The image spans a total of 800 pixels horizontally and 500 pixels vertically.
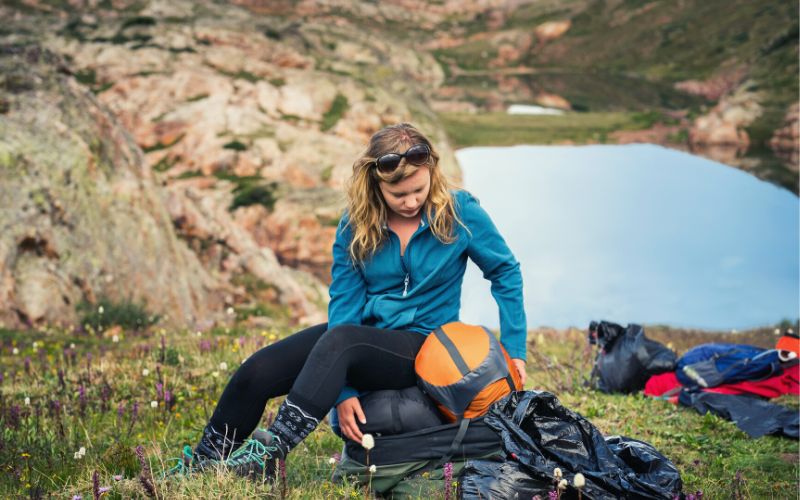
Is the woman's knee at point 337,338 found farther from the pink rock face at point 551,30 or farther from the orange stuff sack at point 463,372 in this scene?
the pink rock face at point 551,30

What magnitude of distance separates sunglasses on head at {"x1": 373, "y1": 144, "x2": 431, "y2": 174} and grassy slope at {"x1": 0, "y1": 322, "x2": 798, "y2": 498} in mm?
1887

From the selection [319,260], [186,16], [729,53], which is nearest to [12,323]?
[319,260]

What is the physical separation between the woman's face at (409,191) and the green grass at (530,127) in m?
45.9

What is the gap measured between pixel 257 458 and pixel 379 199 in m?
1.75

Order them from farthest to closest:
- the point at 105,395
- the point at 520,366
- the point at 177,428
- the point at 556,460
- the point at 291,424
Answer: the point at 105,395, the point at 177,428, the point at 520,366, the point at 291,424, the point at 556,460

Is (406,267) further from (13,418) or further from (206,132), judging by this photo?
(206,132)

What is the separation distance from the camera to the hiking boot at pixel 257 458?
12.3 feet

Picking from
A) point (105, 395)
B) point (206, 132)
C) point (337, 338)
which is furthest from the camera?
point (206, 132)

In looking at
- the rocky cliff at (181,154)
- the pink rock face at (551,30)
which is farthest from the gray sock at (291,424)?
the pink rock face at (551,30)

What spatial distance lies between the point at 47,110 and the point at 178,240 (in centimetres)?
354

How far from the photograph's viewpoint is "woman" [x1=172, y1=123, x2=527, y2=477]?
4211 millimetres

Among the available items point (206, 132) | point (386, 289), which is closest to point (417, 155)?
point (386, 289)

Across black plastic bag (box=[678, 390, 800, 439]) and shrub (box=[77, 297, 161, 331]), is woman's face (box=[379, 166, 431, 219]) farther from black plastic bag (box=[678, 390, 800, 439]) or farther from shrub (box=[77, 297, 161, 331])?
shrub (box=[77, 297, 161, 331])

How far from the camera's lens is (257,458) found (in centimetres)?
383
